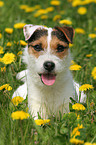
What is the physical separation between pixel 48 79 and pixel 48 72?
15cm

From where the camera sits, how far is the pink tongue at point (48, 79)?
3807mm

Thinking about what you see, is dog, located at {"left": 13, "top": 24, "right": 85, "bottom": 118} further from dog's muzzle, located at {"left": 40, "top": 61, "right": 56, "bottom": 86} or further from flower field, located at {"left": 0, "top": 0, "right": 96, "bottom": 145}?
flower field, located at {"left": 0, "top": 0, "right": 96, "bottom": 145}

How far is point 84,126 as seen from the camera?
3070mm

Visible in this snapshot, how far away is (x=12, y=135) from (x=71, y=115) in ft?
2.63

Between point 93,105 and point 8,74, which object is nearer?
point 93,105

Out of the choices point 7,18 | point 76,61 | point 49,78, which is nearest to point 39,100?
point 49,78

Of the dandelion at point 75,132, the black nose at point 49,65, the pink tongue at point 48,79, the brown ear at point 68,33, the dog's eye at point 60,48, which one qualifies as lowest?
the dandelion at point 75,132

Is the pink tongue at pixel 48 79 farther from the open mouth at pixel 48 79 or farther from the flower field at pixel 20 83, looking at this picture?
the flower field at pixel 20 83

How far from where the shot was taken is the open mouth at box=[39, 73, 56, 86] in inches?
150

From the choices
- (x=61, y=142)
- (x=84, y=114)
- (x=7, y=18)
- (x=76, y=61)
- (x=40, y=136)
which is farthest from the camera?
(x=7, y=18)

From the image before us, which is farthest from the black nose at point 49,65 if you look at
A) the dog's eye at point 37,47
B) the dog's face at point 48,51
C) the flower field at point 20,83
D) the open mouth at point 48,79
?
the flower field at point 20,83

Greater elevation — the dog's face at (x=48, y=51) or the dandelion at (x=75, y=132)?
the dog's face at (x=48, y=51)

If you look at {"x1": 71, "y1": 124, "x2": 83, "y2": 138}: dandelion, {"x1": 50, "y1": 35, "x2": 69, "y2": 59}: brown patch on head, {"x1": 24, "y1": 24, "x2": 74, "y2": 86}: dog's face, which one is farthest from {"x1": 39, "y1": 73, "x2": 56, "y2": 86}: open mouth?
{"x1": 71, "y1": 124, "x2": 83, "y2": 138}: dandelion

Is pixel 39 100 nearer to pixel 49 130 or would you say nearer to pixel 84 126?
pixel 49 130
